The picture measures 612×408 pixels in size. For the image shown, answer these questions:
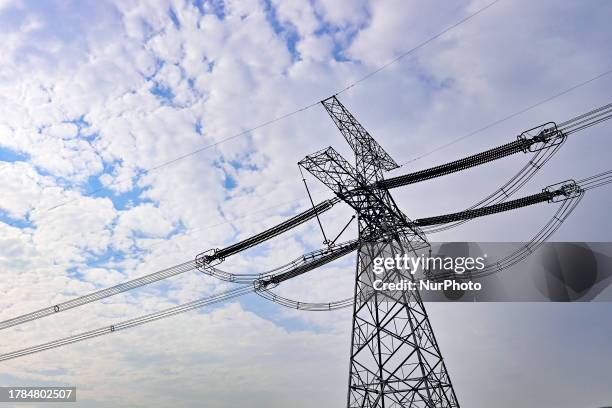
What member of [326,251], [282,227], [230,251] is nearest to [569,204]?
[326,251]

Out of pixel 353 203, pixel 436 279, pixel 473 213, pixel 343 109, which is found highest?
pixel 343 109

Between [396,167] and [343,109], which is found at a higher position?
[343,109]

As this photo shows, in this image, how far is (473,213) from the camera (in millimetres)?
24656

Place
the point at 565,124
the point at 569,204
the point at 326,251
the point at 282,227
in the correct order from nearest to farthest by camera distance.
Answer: the point at 565,124 < the point at 569,204 < the point at 326,251 < the point at 282,227

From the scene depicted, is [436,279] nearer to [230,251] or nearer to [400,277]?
[400,277]

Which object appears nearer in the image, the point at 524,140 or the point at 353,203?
the point at 524,140

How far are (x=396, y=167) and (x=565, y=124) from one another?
9505 millimetres

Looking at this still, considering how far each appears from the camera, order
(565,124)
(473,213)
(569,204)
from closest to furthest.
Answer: (565,124) < (569,204) < (473,213)

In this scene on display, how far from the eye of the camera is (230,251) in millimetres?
29828

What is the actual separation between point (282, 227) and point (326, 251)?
3719 mm

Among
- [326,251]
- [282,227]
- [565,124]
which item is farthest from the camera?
[282,227]

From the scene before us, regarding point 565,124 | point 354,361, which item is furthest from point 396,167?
point 354,361

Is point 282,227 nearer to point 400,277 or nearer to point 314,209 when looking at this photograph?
point 314,209

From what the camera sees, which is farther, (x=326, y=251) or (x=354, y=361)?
(x=326, y=251)
